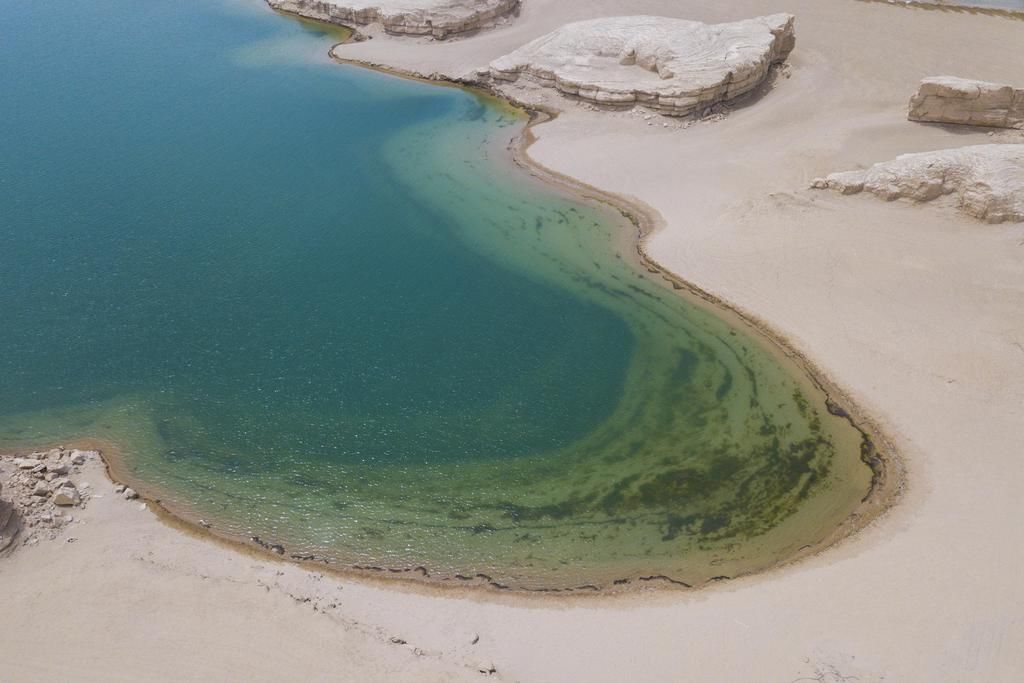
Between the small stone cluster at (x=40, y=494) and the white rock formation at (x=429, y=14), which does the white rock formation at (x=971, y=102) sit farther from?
the small stone cluster at (x=40, y=494)

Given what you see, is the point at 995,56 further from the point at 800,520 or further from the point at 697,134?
the point at 800,520

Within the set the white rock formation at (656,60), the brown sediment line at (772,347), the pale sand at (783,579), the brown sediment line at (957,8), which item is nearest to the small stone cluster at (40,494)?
the pale sand at (783,579)

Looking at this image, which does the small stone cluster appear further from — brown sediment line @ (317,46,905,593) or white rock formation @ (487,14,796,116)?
white rock formation @ (487,14,796,116)

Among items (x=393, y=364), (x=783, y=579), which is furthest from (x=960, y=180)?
(x=393, y=364)

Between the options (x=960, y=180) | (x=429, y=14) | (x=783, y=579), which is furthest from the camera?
(x=429, y=14)

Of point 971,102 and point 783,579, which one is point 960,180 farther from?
point 783,579

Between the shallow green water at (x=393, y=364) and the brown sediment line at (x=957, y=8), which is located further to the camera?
the brown sediment line at (x=957, y=8)
